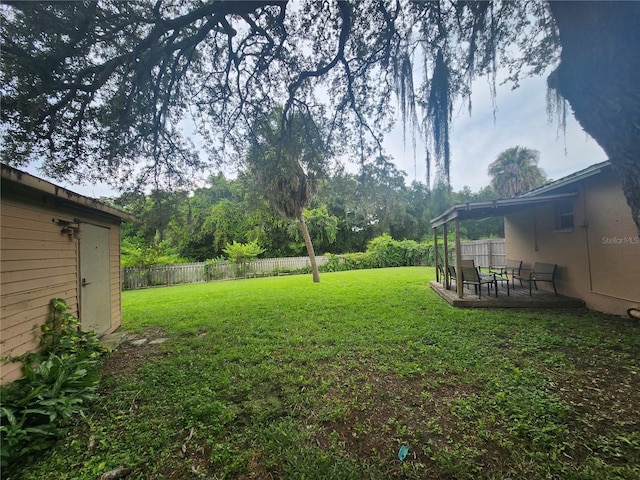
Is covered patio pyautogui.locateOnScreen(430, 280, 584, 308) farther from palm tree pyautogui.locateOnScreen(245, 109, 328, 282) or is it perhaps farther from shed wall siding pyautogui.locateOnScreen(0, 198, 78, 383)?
shed wall siding pyautogui.locateOnScreen(0, 198, 78, 383)

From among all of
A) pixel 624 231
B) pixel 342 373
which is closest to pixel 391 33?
pixel 342 373

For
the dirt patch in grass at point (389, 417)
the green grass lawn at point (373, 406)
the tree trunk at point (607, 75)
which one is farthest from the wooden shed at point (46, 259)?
the tree trunk at point (607, 75)

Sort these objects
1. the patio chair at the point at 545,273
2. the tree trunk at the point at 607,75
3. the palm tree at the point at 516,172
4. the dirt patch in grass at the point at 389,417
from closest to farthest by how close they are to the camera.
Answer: the tree trunk at the point at 607,75 → the dirt patch in grass at the point at 389,417 → the patio chair at the point at 545,273 → the palm tree at the point at 516,172

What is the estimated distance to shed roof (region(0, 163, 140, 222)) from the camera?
242 cm

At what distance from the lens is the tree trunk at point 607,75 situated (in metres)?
1.57

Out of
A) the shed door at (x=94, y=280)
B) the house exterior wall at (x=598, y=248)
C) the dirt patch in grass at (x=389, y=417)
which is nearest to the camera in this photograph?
the dirt patch in grass at (x=389, y=417)

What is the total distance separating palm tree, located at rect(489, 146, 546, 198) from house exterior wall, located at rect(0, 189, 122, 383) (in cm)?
2132

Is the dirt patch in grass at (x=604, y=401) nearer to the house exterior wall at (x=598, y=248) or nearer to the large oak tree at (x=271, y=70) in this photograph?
the large oak tree at (x=271, y=70)

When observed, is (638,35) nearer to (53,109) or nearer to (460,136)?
(460,136)

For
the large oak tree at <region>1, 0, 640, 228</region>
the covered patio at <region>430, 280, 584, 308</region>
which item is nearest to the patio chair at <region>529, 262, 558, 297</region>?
the covered patio at <region>430, 280, 584, 308</region>

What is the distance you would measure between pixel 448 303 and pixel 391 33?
5424mm

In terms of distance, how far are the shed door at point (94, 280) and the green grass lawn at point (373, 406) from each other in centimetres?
91

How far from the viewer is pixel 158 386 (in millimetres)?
2766

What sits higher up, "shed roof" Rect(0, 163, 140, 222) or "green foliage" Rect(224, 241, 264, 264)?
"shed roof" Rect(0, 163, 140, 222)
